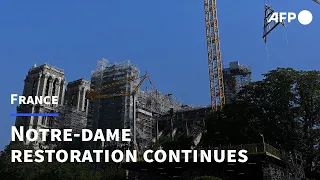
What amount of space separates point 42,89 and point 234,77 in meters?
59.1

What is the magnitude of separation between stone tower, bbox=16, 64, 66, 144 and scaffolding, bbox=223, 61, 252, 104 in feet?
172

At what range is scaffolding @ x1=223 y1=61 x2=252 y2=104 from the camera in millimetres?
109500

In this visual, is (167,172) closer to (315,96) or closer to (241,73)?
(315,96)

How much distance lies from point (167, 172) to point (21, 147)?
38758 mm

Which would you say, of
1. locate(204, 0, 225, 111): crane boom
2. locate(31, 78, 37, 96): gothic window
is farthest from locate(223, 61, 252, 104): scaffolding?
locate(31, 78, 37, 96): gothic window

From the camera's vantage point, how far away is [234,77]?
11075 centimetres

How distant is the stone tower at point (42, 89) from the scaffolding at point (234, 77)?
172 feet

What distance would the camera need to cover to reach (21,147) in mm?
75750

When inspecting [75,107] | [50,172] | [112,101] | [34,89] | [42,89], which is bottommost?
[50,172]

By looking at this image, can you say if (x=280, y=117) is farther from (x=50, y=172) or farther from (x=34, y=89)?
(x=34, y=89)

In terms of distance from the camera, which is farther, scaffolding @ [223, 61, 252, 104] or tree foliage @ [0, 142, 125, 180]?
scaffolding @ [223, 61, 252, 104]

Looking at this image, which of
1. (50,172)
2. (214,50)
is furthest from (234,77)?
(50,172)

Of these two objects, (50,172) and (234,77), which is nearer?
(50,172)

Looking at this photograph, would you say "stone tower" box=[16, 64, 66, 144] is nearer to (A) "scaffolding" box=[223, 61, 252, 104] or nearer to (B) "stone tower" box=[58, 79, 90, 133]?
(B) "stone tower" box=[58, 79, 90, 133]
